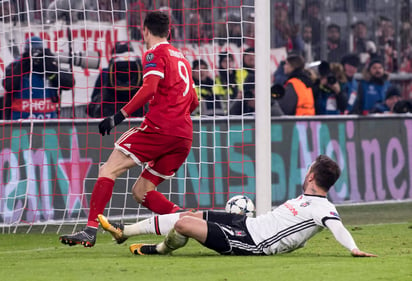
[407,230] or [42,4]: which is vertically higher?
[42,4]

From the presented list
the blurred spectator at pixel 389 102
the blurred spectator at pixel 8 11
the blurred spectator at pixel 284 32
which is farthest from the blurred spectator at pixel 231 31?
the blurred spectator at pixel 389 102

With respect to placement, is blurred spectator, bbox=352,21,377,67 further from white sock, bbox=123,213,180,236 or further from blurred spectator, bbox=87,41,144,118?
white sock, bbox=123,213,180,236

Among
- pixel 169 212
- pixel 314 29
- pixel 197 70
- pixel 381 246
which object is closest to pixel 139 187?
pixel 169 212

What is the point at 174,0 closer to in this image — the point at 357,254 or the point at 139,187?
the point at 139,187

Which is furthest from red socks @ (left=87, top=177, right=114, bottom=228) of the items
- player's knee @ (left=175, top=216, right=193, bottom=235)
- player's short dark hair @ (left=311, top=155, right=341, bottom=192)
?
player's short dark hair @ (left=311, top=155, right=341, bottom=192)

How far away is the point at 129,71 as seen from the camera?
464 inches

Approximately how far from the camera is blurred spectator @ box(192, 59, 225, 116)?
12312 millimetres

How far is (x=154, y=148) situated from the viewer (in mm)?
8398

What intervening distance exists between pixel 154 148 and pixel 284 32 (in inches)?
314

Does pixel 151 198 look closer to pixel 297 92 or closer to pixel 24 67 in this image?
pixel 24 67

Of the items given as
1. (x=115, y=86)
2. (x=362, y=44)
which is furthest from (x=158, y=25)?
(x=362, y=44)

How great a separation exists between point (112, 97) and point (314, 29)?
508 centimetres

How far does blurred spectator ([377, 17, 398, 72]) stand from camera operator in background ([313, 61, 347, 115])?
191cm

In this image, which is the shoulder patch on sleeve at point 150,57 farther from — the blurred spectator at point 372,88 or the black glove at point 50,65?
the blurred spectator at point 372,88
